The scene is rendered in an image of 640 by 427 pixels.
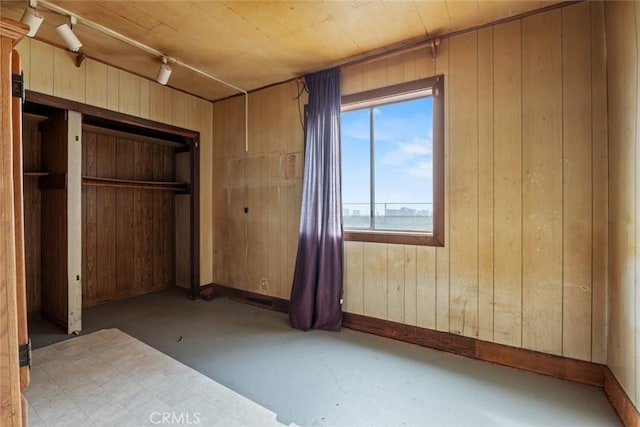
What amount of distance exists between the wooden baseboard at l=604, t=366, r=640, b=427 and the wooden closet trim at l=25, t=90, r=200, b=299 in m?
3.89

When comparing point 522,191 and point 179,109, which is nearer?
point 522,191

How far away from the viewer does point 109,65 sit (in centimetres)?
301

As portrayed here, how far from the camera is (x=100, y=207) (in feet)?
12.2

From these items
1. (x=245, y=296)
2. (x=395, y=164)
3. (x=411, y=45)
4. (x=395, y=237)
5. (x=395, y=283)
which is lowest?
(x=245, y=296)

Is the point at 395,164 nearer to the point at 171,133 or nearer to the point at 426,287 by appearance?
the point at 426,287

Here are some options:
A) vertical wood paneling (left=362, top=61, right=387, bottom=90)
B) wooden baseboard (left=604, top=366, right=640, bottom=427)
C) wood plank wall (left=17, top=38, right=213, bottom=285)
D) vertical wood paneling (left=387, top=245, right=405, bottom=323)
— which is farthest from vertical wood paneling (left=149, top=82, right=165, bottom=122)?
wooden baseboard (left=604, top=366, right=640, bottom=427)

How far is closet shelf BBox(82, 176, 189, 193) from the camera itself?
3294mm

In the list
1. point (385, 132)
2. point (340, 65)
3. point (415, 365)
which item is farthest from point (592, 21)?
point (415, 365)

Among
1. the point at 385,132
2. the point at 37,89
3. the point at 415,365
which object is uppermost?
the point at 37,89

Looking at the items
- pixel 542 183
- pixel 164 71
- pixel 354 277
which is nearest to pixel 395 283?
pixel 354 277

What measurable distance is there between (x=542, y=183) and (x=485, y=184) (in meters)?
0.35

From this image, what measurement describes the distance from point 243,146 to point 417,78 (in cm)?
217

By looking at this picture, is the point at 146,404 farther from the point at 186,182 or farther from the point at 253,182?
the point at 186,182

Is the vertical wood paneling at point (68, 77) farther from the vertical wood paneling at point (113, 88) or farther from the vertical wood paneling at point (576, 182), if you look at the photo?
the vertical wood paneling at point (576, 182)
